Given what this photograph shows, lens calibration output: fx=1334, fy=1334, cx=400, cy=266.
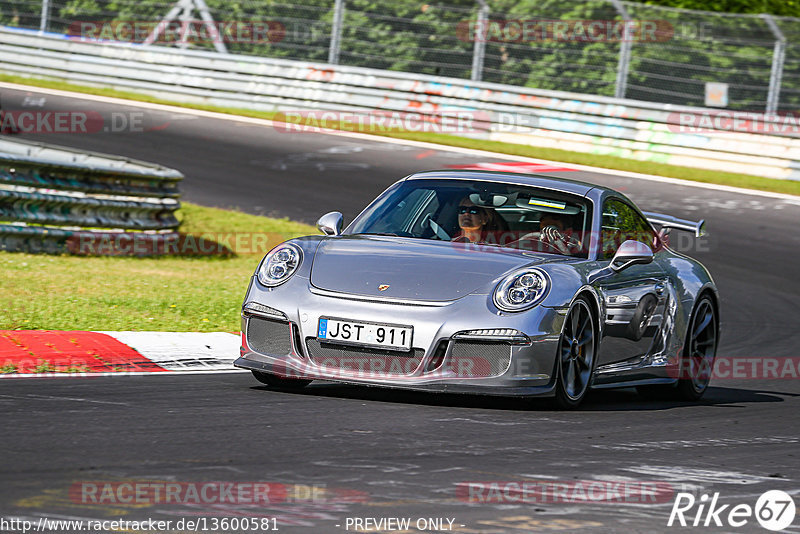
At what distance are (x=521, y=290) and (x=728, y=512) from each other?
2167 millimetres

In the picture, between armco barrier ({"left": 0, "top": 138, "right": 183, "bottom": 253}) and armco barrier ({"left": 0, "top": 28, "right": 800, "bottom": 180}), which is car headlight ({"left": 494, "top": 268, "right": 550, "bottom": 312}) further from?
armco barrier ({"left": 0, "top": 28, "right": 800, "bottom": 180})

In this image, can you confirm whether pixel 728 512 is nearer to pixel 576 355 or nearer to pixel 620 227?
pixel 576 355

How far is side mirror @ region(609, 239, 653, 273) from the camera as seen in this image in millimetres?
7281

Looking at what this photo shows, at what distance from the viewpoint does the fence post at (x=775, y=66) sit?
19.4 meters

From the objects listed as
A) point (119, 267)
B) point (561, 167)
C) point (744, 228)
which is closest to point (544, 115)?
point (561, 167)

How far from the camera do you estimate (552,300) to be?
6617 millimetres

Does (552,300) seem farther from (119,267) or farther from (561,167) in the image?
(561,167)

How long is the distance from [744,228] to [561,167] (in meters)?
3.64

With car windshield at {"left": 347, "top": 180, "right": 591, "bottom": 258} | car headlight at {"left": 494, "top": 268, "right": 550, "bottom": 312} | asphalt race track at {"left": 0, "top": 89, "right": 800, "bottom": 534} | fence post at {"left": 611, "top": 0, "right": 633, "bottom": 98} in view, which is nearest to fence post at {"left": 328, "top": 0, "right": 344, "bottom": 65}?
fence post at {"left": 611, "top": 0, "right": 633, "bottom": 98}

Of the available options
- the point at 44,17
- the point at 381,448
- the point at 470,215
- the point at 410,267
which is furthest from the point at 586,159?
the point at 381,448

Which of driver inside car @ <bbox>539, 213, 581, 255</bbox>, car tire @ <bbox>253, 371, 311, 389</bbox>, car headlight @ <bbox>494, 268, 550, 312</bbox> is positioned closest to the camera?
car headlight @ <bbox>494, 268, 550, 312</bbox>

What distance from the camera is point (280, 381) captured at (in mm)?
7199

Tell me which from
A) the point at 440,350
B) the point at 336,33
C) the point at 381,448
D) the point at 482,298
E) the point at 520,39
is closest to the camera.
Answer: the point at 381,448

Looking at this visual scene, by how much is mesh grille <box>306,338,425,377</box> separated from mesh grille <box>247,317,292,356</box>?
20 centimetres
